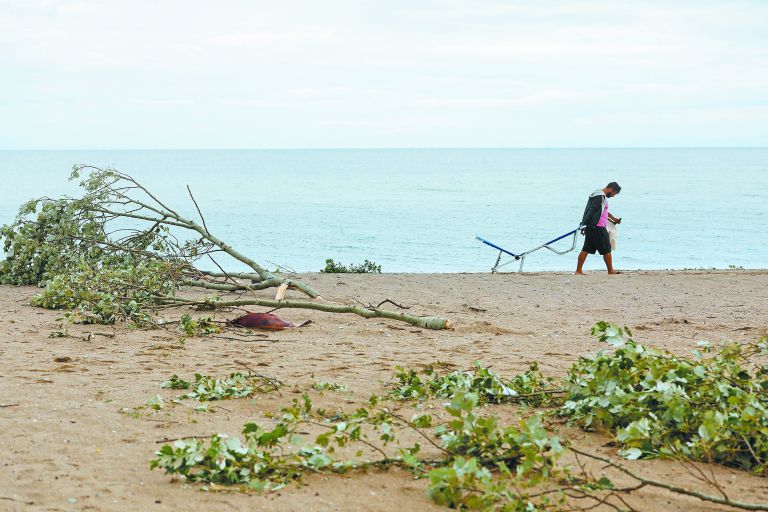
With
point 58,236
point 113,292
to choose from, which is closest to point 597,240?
point 58,236

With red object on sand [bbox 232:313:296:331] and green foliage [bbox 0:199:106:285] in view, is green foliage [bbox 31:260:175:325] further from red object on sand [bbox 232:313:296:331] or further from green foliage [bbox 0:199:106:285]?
green foliage [bbox 0:199:106:285]

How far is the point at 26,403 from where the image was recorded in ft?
16.9

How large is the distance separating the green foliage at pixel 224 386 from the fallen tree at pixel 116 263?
3.26 meters

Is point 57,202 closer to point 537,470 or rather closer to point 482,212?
point 537,470

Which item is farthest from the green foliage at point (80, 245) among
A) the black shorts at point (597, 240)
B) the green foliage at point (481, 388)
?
the black shorts at point (597, 240)

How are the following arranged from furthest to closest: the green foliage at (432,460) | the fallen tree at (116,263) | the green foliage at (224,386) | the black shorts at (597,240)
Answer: the black shorts at (597,240) → the fallen tree at (116,263) → the green foliage at (224,386) → the green foliage at (432,460)

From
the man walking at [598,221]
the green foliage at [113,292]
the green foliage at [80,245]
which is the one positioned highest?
the man walking at [598,221]

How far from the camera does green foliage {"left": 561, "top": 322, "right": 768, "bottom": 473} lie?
3.92 metres

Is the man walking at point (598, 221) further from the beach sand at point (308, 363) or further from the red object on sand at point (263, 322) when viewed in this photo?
the red object on sand at point (263, 322)

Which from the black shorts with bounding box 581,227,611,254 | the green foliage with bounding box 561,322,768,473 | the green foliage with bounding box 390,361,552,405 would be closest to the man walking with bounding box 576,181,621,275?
the black shorts with bounding box 581,227,611,254

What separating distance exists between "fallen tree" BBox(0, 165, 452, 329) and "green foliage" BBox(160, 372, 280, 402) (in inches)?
128

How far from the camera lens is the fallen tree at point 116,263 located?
894 cm

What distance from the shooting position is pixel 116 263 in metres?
10.9

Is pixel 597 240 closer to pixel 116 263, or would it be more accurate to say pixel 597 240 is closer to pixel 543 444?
pixel 116 263
